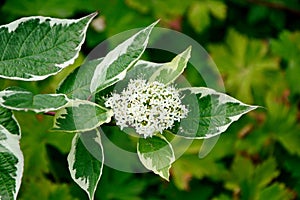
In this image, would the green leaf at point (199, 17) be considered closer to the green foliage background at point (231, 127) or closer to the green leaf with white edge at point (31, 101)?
the green foliage background at point (231, 127)

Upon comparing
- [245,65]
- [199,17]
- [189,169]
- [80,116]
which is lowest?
[189,169]

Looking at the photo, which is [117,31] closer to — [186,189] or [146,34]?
[186,189]

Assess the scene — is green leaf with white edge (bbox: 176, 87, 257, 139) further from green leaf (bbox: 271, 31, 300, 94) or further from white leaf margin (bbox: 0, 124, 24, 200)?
green leaf (bbox: 271, 31, 300, 94)

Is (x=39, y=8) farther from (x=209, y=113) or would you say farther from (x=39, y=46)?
(x=209, y=113)

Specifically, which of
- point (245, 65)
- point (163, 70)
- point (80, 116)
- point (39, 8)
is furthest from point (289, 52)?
point (80, 116)

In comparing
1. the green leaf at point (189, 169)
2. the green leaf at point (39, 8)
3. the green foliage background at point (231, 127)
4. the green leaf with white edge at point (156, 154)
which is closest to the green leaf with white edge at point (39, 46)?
the green leaf with white edge at point (156, 154)
